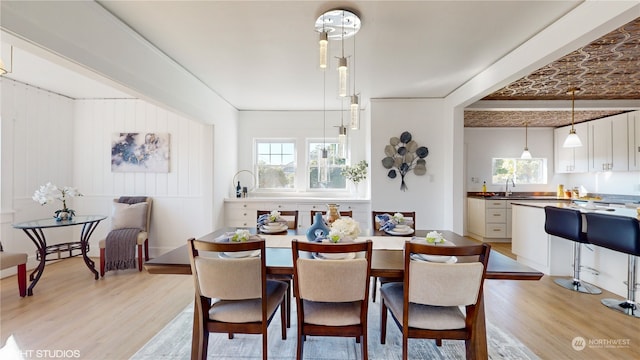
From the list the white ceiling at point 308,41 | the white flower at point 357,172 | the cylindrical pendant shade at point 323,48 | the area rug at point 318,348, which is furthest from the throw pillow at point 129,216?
the cylindrical pendant shade at point 323,48

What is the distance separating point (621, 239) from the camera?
2.51 meters

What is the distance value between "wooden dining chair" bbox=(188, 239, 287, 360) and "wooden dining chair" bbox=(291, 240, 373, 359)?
0.71 feet

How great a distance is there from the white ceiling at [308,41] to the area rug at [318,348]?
84.0 inches

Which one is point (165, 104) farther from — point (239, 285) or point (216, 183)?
point (239, 285)

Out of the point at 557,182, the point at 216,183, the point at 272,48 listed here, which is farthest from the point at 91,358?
the point at 557,182

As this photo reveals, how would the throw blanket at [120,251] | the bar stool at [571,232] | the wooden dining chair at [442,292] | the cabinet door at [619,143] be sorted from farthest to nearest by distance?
1. the cabinet door at [619,143]
2. the throw blanket at [120,251]
3. the bar stool at [571,232]
4. the wooden dining chair at [442,292]

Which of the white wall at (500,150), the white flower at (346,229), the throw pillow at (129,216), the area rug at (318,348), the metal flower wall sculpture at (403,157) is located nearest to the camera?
the white flower at (346,229)

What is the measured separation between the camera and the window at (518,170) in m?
6.10

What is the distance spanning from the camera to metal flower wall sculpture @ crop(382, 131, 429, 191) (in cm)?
436

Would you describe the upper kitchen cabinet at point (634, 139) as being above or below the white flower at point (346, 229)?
above

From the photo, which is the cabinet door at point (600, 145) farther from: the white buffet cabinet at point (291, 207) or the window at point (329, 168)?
the window at point (329, 168)

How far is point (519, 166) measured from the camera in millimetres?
6113

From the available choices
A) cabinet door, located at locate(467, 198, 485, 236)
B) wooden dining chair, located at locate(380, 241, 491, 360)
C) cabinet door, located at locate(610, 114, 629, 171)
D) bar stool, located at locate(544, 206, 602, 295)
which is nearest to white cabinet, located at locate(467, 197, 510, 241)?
cabinet door, located at locate(467, 198, 485, 236)

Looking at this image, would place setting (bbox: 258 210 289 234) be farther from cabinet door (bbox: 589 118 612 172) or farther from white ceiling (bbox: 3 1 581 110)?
cabinet door (bbox: 589 118 612 172)
